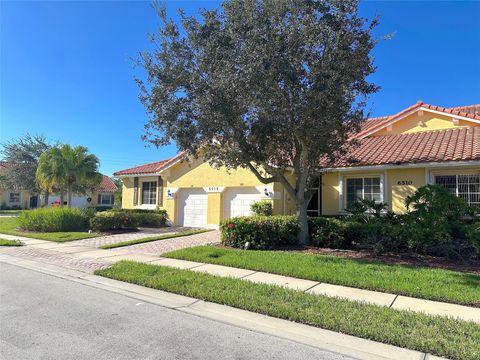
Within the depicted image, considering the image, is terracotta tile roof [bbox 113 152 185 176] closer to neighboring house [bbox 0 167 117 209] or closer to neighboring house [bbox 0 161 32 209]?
neighboring house [bbox 0 167 117 209]

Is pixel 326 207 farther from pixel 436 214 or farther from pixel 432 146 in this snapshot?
pixel 436 214

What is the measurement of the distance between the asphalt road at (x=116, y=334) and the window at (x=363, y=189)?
36.5 feet

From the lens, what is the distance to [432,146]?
1433cm

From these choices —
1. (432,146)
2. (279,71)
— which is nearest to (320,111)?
(279,71)

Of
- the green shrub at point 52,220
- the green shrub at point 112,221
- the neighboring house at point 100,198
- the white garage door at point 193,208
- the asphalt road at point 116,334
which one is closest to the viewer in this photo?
the asphalt road at point 116,334

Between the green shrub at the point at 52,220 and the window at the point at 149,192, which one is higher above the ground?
the window at the point at 149,192

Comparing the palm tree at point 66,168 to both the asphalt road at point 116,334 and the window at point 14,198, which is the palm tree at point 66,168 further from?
the window at point 14,198

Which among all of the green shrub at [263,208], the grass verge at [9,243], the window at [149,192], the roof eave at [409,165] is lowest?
the grass verge at [9,243]

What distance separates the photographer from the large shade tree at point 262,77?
30.3ft

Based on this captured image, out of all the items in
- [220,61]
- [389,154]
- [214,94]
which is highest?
[220,61]

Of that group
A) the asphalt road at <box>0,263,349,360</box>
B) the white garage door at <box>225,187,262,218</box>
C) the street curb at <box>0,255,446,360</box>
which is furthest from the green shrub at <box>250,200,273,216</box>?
the asphalt road at <box>0,263,349,360</box>

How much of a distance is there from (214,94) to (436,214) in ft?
23.2

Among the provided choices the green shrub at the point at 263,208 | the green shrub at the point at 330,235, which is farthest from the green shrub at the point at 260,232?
the green shrub at the point at 263,208

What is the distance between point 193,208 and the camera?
19.3 metres
